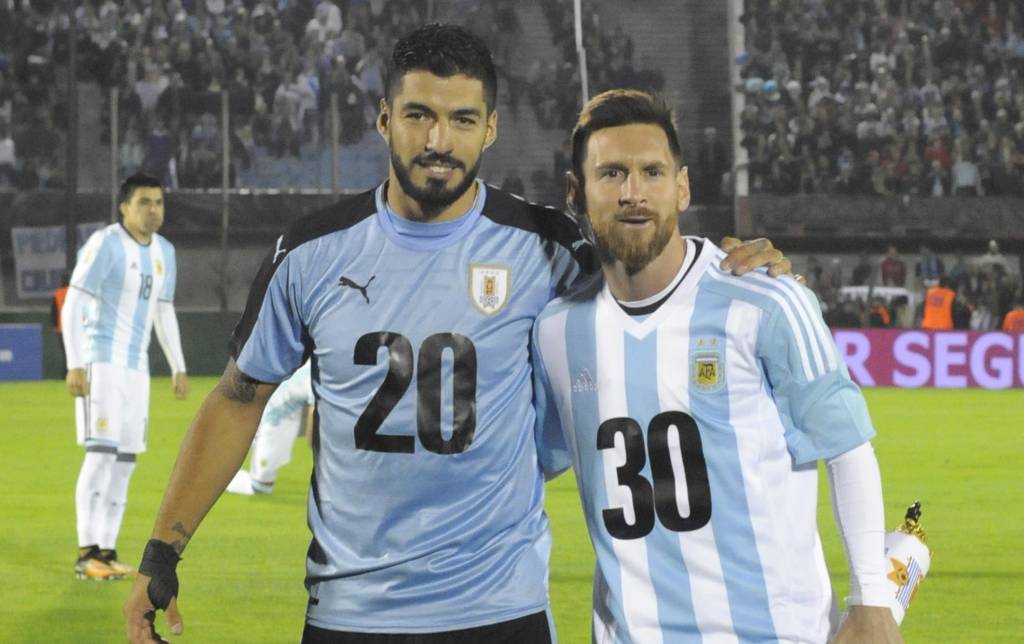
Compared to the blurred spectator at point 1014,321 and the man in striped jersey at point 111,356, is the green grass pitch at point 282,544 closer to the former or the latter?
the man in striped jersey at point 111,356

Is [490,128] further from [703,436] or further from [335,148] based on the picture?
[335,148]

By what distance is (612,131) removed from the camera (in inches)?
133

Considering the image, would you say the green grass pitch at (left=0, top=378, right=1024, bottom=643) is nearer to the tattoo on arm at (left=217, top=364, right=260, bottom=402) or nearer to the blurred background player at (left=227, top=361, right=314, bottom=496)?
the blurred background player at (left=227, top=361, right=314, bottom=496)

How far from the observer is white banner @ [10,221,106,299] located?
2359 cm

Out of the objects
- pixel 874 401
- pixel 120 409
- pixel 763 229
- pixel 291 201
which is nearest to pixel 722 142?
pixel 763 229

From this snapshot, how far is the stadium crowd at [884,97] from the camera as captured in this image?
28219 millimetres

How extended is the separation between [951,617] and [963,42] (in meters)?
25.8

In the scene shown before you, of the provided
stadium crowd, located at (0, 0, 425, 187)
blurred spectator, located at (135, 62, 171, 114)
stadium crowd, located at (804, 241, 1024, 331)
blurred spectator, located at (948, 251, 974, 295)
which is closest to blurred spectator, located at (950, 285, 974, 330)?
stadium crowd, located at (804, 241, 1024, 331)

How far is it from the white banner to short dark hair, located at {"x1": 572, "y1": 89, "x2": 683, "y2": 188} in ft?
69.0

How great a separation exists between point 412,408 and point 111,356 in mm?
5860

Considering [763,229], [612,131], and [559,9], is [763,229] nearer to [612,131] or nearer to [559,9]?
[559,9]

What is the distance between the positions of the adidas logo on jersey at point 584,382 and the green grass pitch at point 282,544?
148 inches

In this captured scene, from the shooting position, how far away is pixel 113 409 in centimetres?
888

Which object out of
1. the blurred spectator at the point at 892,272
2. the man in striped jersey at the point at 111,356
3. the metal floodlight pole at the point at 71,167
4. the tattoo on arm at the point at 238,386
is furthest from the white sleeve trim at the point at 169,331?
the blurred spectator at the point at 892,272
